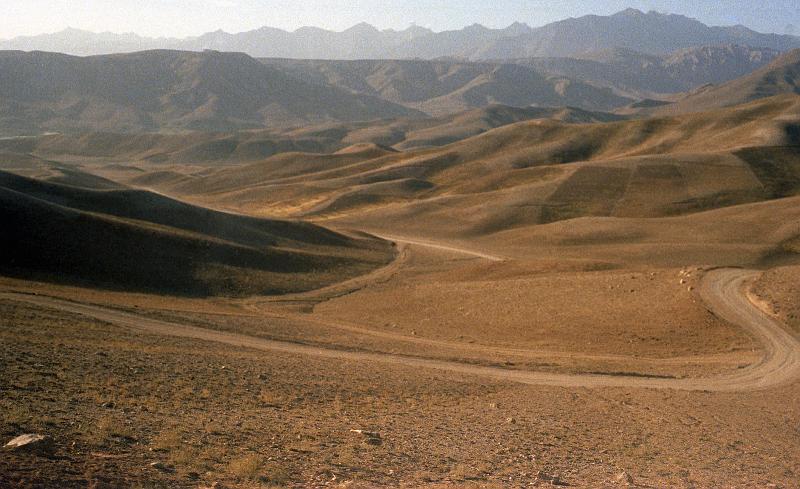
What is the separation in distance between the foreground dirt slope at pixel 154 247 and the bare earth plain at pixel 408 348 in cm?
26

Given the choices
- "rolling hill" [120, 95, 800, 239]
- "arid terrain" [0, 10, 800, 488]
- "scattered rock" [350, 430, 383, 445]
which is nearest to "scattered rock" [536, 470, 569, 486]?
"arid terrain" [0, 10, 800, 488]

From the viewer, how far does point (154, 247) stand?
4522cm

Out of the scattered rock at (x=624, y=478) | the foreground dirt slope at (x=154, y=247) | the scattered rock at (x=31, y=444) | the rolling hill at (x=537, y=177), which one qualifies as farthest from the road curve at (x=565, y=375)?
the rolling hill at (x=537, y=177)

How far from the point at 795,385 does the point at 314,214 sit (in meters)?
71.8

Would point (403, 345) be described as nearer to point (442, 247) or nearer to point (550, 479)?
point (550, 479)

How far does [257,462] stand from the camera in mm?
12242

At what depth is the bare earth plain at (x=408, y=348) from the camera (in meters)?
13.3

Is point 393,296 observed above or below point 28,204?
below

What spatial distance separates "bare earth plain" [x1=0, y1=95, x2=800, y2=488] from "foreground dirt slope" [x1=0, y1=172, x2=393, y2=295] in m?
0.26

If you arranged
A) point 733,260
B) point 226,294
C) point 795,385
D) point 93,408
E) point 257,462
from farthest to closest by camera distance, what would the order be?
point 733,260, point 226,294, point 795,385, point 93,408, point 257,462

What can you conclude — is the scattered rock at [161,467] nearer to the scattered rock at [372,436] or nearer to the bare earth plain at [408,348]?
the bare earth plain at [408,348]

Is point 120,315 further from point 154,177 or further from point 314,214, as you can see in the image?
point 154,177

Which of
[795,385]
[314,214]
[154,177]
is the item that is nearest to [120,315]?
[795,385]

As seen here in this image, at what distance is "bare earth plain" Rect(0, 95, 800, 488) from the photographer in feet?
43.7
